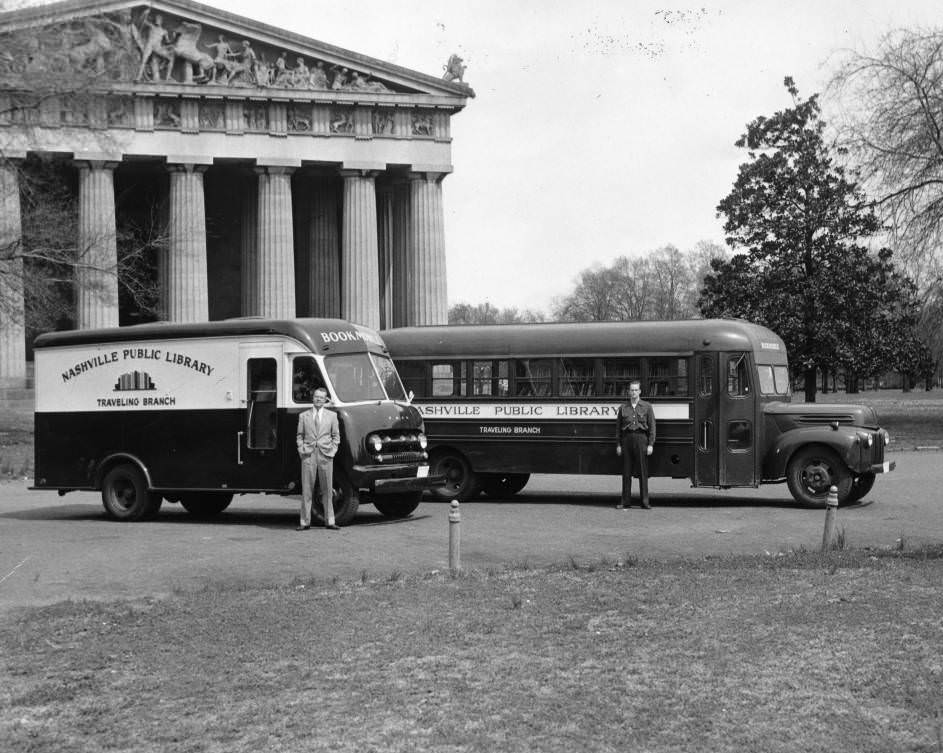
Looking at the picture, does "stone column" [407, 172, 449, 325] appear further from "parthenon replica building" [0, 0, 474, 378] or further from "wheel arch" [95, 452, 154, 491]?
"wheel arch" [95, 452, 154, 491]

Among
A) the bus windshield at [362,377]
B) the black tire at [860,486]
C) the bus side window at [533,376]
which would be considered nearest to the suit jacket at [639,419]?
the bus side window at [533,376]

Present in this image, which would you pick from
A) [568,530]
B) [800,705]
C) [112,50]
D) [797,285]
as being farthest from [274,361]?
[797,285]

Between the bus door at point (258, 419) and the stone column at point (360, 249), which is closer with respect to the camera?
the bus door at point (258, 419)

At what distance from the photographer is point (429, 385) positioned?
77.0 feet

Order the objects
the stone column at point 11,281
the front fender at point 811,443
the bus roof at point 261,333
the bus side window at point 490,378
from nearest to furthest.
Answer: the bus roof at point 261,333, the front fender at point 811,443, the bus side window at point 490,378, the stone column at point 11,281

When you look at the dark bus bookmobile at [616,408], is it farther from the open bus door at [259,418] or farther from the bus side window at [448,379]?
the open bus door at [259,418]

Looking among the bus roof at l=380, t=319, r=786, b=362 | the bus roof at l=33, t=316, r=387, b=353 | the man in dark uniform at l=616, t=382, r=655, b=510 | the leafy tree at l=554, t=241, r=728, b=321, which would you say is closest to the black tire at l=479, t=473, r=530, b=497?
the bus roof at l=380, t=319, r=786, b=362

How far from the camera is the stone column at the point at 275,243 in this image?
57.0m

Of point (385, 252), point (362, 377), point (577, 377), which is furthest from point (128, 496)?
point (385, 252)

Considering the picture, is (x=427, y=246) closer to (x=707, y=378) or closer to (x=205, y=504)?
(x=707, y=378)

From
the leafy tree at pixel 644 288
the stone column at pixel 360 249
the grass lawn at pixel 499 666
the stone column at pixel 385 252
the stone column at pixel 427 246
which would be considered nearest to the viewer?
the grass lawn at pixel 499 666

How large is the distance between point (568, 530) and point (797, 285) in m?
36.7

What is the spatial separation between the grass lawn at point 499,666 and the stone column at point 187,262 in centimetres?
4434

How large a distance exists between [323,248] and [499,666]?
55.7 m
